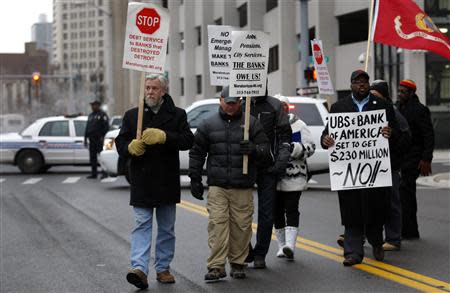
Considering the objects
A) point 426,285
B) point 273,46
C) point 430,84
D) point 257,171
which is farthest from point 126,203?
point 273,46

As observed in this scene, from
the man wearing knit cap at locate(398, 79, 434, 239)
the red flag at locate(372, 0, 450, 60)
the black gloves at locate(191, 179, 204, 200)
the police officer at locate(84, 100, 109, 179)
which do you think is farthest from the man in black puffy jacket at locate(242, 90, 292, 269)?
the police officer at locate(84, 100, 109, 179)

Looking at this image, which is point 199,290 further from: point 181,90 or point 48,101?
point 48,101

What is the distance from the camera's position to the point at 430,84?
1421 inches

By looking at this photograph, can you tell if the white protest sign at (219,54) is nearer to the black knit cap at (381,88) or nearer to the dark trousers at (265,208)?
the black knit cap at (381,88)

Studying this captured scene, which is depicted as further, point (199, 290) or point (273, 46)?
point (273, 46)

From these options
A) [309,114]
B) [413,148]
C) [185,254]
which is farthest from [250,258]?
[309,114]

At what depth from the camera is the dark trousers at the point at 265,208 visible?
30.3 feet

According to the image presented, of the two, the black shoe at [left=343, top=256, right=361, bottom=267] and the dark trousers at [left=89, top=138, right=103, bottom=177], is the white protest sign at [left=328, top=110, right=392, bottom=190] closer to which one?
the black shoe at [left=343, top=256, right=361, bottom=267]

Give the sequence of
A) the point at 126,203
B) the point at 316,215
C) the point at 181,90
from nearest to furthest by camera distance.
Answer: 1. the point at 316,215
2. the point at 126,203
3. the point at 181,90

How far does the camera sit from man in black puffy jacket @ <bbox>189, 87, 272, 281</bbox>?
28.8ft

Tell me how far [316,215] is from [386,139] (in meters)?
5.10

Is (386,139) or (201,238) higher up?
(386,139)

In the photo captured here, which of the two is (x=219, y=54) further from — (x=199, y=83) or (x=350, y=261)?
(x=199, y=83)

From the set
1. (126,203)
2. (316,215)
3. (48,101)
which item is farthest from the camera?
(48,101)
